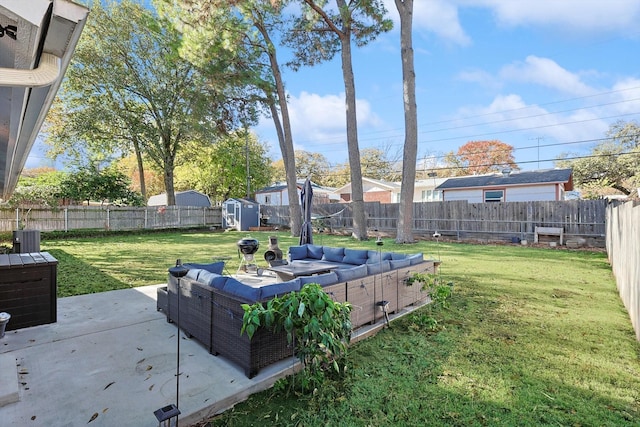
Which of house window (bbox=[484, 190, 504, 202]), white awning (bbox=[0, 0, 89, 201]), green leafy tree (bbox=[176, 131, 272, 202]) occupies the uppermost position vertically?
green leafy tree (bbox=[176, 131, 272, 202])

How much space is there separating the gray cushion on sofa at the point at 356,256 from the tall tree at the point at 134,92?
11659 millimetres

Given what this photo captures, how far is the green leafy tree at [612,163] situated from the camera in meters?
22.0

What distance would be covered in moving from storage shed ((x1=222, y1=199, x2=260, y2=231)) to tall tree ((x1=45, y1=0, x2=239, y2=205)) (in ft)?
13.8

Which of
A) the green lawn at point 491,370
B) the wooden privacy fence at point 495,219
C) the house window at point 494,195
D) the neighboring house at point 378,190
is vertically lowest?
the green lawn at point 491,370

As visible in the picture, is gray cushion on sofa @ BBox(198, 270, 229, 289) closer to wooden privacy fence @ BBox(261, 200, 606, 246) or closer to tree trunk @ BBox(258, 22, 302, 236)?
wooden privacy fence @ BBox(261, 200, 606, 246)

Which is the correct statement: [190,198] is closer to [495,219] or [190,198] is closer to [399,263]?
[495,219]

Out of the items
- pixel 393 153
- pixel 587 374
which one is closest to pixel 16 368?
pixel 587 374

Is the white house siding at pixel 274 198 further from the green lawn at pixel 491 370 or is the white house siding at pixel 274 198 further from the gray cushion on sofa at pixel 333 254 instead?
the green lawn at pixel 491 370

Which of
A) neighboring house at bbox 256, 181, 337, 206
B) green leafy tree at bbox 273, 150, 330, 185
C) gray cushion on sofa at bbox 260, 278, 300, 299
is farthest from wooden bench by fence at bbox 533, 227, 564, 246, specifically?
green leafy tree at bbox 273, 150, 330, 185

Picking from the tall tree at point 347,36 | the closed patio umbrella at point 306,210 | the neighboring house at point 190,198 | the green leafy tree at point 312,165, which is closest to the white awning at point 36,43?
the closed patio umbrella at point 306,210

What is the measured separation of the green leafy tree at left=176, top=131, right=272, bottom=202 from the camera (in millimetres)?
24188

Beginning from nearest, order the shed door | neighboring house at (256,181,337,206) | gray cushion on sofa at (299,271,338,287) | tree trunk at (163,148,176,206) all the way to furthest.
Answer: gray cushion on sofa at (299,271,338,287) < tree trunk at (163,148,176,206) < the shed door < neighboring house at (256,181,337,206)

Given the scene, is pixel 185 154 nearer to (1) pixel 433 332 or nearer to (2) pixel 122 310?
(2) pixel 122 310

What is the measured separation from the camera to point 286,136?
49.0 ft
